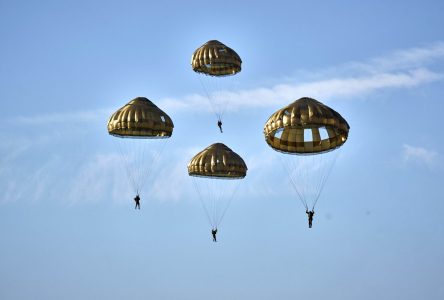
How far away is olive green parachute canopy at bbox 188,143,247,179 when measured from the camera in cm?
6862

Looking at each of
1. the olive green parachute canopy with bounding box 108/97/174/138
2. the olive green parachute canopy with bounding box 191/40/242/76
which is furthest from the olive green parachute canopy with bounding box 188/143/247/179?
the olive green parachute canopy with bounding box 191/40/242/76

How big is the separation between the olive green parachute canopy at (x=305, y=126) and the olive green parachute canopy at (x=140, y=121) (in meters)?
8.87

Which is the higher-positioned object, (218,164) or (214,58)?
(214,58)

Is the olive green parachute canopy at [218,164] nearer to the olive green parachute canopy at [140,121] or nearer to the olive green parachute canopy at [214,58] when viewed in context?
the olive green parachute canopy at [140,121]

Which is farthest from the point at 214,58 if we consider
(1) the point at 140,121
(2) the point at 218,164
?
(1) the point at 140,121

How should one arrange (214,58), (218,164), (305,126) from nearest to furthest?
(305,126) < (218,164) < (214,58)

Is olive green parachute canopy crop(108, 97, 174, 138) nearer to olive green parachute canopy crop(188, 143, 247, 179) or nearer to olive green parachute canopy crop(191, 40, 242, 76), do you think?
olive green parachute canopy crop(188, 143, 247, 179)

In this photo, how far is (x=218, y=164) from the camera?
68625 millimetres

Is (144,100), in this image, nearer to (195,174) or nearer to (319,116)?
(195,174)

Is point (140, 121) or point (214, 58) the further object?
point (214, 58)

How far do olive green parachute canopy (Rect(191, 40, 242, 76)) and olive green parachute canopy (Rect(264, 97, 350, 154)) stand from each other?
38.4 feet

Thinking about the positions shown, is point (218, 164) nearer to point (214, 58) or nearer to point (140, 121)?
point (140, 121)

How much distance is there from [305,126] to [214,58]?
51.2 ft

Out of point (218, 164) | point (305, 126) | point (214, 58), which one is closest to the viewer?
point (305, 126)
